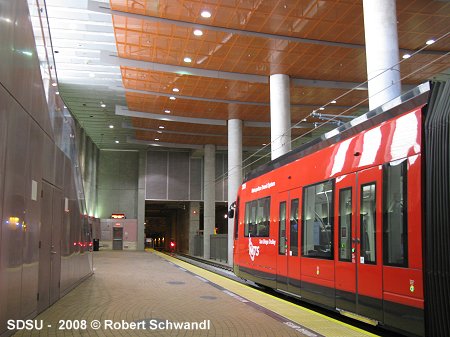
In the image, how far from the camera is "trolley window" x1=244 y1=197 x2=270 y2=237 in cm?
1155

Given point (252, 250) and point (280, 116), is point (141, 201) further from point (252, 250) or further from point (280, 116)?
point (252, 250)

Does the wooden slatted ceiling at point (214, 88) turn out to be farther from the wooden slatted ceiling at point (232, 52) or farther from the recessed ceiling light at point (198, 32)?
the recessed ceiling light at point (198, 32)

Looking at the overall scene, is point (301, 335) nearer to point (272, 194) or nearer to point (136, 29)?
point (272, 194)

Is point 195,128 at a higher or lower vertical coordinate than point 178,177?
higher

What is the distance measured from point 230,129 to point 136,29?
13.5m

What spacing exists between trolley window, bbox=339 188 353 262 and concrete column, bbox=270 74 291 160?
12.5 m

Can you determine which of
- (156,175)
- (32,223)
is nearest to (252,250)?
(32,223)

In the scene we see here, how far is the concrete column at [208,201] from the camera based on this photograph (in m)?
36.0

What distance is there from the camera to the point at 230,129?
29.5 m

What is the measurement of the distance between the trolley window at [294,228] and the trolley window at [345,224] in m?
2.07

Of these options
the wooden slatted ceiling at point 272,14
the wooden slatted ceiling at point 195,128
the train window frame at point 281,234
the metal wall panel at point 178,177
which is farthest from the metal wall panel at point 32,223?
the metal wall panel at point 178,177

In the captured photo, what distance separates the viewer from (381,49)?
12.0 metres

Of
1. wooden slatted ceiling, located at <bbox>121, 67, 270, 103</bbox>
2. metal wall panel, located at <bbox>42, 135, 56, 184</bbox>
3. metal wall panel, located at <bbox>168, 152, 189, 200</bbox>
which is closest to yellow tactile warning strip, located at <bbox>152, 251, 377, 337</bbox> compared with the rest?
metal wall panel, located at <bbox>42, 135, 56, 184</bbox>

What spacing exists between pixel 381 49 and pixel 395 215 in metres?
7.36
